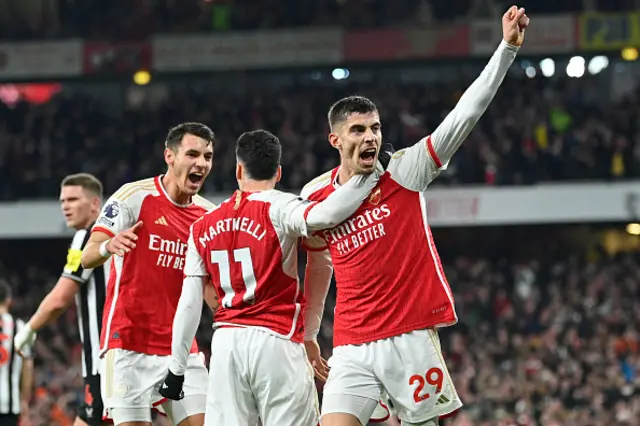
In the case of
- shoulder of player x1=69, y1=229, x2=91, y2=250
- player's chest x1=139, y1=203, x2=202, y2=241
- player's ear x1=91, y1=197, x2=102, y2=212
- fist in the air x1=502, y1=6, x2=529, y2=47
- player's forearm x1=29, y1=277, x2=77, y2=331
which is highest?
fist in the air x1=502, y1=6, x2=529, y2=47

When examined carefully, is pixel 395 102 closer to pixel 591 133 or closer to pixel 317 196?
pixel 591 133

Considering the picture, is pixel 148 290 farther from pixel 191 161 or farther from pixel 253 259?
pixel 253 259

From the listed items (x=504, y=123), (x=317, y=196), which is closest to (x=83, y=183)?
(x=317, y=196)

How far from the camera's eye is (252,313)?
596cm

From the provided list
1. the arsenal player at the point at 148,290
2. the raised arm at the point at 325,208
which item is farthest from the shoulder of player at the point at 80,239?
the raised arm at the point at 325,208

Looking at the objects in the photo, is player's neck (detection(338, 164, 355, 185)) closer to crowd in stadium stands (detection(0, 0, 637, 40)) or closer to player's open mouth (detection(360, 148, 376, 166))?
player's open mouth (detection(360, 148, 376, 166))

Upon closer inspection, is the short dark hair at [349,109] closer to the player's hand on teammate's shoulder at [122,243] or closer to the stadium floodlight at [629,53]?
the player's hand on teammate's shoulder at [122,243]

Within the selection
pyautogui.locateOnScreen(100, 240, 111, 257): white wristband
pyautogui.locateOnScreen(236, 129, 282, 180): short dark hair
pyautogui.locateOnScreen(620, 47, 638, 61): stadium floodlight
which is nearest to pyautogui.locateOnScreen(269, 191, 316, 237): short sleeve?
pyautogui.locateOnScreen(236, 129, 282, 180): short dark hair

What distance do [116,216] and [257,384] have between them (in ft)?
4.71

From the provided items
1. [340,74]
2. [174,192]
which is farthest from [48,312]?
[340,74]

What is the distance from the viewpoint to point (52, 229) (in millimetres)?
21391

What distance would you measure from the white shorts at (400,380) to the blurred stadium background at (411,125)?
11806mm

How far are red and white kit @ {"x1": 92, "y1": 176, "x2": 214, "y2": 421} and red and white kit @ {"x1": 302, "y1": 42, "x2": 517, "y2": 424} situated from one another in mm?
1365

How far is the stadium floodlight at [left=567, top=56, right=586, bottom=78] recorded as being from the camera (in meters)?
23.5
